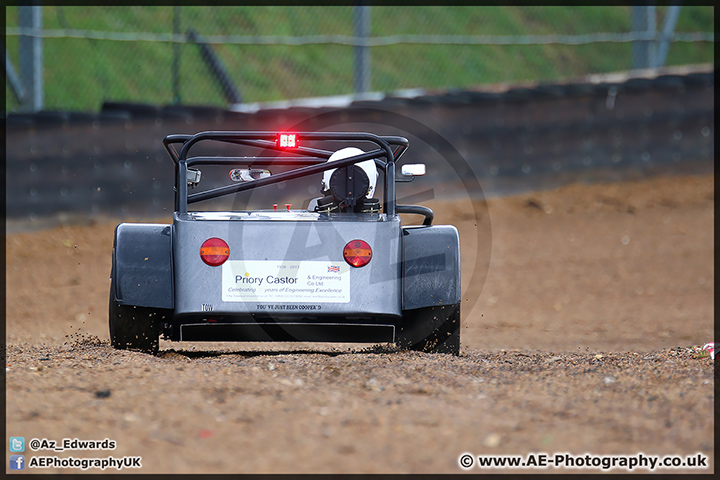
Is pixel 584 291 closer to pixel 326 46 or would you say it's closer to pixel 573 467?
pixel 326 46

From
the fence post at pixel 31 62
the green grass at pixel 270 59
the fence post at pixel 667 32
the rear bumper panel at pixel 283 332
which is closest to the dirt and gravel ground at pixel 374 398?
the rear bumper panel at pixel 283 332

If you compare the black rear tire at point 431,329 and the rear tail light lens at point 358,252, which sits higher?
the rear tail light lens at point 358,252

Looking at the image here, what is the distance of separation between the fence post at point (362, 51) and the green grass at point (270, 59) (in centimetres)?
22

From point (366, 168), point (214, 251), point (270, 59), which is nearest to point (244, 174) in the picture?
point (366, 168)

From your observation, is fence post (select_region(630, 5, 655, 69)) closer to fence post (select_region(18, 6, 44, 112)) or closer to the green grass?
the green grass

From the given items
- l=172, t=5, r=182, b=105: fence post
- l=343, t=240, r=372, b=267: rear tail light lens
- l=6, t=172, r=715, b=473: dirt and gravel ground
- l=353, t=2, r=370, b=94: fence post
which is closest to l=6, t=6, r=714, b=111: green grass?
l=172, t=5, r=182, b=105: fence post

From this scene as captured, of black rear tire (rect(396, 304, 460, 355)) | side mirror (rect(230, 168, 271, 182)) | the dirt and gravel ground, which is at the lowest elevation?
the dirt and gravel ground

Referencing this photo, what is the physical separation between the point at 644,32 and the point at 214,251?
10418 mm

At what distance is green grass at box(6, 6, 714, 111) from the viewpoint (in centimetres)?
1202

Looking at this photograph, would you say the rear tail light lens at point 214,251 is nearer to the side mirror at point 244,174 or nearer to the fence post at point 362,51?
the side mirror at point 244,174

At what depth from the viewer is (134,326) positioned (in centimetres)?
491

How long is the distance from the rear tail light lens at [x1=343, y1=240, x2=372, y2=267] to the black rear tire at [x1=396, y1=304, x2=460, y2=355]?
501 mm

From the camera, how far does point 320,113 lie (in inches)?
433

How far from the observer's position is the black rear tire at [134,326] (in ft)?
16.0
